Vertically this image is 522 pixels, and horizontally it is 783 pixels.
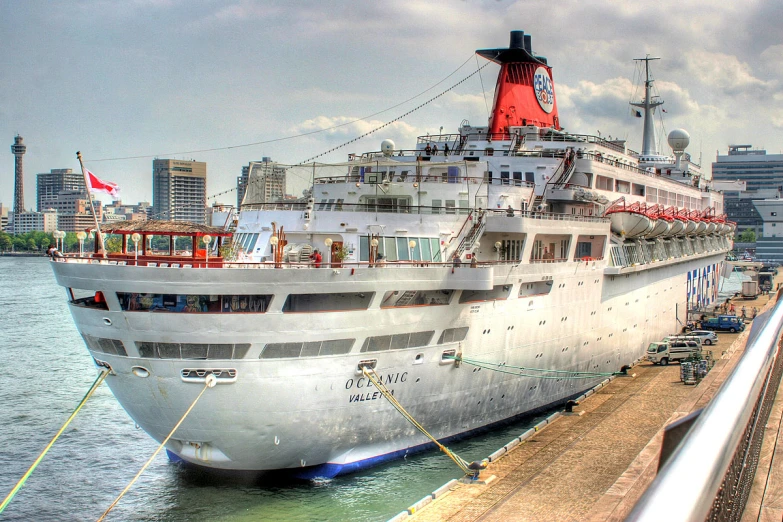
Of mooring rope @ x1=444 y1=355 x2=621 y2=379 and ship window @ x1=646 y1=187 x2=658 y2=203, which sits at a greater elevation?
ship window @ x1=646 y1=187 x2=658 y2=203

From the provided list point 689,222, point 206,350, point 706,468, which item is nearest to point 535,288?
point 206,350

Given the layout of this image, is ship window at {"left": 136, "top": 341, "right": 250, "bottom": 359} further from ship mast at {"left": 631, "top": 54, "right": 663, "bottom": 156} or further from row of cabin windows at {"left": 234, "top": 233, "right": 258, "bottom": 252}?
ship mast at {"left": 631, "top": 54, "right": 663, "bottom": 156}

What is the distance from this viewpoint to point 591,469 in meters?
18.1

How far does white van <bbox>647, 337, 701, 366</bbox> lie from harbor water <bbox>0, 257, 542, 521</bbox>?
9.91m

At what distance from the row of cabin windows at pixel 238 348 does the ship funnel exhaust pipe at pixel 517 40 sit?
1842 cm

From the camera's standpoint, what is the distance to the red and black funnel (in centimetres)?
3291

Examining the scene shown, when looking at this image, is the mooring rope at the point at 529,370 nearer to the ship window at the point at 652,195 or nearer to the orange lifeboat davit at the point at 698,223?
the ship window at the point at 652,195

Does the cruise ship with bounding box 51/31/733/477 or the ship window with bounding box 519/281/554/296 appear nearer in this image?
the cruise ship with bounding box 51/31/733/477

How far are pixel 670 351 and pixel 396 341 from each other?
18770 mm

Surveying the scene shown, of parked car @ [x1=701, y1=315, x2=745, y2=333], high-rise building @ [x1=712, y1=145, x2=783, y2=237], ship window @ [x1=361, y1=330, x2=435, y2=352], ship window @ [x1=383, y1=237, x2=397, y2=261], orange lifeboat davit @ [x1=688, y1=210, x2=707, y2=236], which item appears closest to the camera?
ship window @ [x1=361, y1=330, x2=435, y2=352]

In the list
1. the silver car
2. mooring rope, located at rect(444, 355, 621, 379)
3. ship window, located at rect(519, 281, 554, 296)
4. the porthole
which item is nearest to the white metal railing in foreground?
the porthole

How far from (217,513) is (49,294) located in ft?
208

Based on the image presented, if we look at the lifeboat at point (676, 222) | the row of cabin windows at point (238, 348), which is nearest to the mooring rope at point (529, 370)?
the row of cabin windows at point (238, 348)

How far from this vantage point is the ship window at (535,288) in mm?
23109
